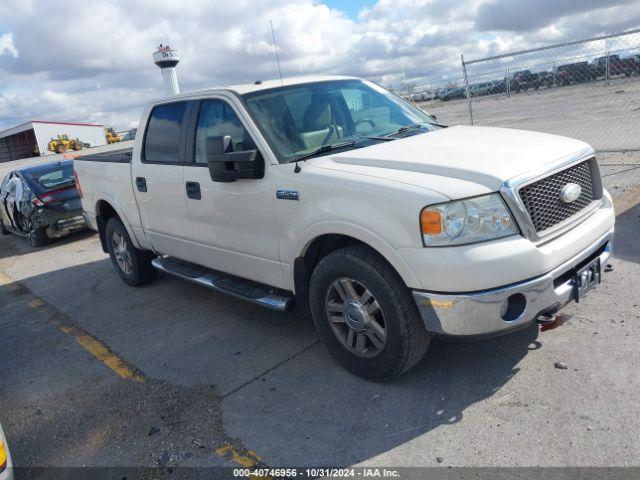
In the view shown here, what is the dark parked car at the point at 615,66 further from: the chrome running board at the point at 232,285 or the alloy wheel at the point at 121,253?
the alloy wheel at the point at 121,253

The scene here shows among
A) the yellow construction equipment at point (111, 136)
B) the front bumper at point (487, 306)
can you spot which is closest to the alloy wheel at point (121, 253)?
the front bumper at point (487, 306)

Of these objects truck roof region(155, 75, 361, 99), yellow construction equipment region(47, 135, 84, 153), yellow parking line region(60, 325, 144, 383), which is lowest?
yellow parking line region(60, 325, 144, 383)

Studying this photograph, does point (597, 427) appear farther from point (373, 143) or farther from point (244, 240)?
point (244, 240)

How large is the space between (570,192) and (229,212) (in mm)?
2436

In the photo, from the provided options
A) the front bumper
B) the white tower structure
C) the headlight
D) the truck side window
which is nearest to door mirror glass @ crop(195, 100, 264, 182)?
the truck side window

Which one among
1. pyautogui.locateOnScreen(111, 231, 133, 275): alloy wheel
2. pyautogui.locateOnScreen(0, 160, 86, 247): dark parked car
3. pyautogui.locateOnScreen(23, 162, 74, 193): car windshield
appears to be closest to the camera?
pyautogui.locateOnScreen(111, 231, 133, 275): alloy wheel

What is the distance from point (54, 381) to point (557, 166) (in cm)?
409

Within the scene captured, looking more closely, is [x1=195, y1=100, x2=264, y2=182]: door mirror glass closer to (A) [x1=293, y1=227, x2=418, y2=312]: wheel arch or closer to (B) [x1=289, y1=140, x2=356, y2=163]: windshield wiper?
(B) [x1=289, y1=140, x2=356, y2=163]: windshield wiper

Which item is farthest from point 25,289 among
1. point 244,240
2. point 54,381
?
point 244,240

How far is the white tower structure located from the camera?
62.4 ft

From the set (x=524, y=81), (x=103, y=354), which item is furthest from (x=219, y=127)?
(x=524, y=81)

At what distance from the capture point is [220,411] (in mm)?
3541

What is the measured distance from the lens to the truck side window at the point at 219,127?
4.07 meters

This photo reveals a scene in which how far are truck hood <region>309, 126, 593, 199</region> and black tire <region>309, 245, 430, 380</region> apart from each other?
1.76ft
